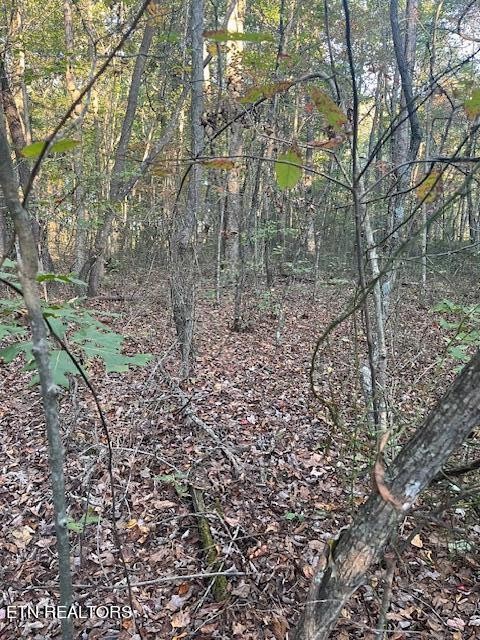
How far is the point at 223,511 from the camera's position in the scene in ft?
11.1

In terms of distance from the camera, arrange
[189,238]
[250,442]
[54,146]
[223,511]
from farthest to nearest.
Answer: [189,238], [250,442], [223,511], [54,146]

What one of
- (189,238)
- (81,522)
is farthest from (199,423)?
(189,238)

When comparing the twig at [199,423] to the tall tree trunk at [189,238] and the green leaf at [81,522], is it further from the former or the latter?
the green leaf at [81,522]

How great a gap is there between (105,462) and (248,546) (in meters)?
1.67

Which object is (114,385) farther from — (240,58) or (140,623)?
(240,58)

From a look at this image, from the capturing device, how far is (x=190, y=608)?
106 inches

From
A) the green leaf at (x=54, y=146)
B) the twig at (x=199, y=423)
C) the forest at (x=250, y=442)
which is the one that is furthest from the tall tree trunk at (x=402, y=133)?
the twig at (x=199, y=423)

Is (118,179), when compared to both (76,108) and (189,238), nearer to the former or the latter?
(76,108)

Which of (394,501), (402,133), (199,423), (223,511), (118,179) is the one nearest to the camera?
(394,501)

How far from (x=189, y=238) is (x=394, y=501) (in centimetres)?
437

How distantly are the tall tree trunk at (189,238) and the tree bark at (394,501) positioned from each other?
4.06m

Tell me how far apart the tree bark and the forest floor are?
20 centimetres

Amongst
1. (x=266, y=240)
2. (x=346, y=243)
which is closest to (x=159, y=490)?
(x=266, y=240)

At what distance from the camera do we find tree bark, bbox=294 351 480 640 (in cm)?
133
